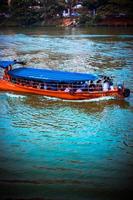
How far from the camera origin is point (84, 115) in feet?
40.1

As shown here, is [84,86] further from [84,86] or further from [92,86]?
[92,86]

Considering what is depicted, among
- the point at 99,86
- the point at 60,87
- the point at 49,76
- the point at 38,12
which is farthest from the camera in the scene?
the point at 38,12

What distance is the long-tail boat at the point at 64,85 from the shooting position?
13.9 m

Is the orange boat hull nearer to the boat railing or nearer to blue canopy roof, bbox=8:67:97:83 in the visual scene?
the boat railing

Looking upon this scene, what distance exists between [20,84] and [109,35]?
1913cm

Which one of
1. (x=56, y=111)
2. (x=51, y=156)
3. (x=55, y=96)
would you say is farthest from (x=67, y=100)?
(x=51, y=156)

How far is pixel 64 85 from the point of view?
46.8 ft

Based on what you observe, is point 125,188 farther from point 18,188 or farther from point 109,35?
point 109,35

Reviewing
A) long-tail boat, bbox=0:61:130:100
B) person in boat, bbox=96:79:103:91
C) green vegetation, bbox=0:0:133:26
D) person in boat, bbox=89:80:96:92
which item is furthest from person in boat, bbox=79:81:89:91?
green vegetation, bbox=0:0:133:26

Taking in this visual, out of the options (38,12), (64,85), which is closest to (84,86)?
(64,85)

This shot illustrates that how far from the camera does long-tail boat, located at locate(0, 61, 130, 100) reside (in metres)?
13.9

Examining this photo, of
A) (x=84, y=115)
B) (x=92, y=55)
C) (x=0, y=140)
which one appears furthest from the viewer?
(x=92, y=55)

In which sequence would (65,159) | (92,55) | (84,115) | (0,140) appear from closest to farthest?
(65,159), (0,140), (84,115), (92,55)

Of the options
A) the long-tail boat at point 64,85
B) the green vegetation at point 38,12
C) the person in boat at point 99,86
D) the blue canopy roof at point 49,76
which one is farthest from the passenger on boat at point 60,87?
the green vegetation at point 38,12
